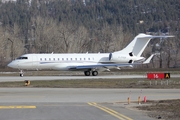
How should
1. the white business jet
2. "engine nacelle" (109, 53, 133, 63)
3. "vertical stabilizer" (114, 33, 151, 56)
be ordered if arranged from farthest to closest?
1. "vertical stabilizer" (114, 33, 151, 56)
2. "engine nacelle" (109, 53, 133, 63)
3. the white business jet

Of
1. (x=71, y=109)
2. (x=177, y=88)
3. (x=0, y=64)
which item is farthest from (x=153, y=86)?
(x=0, y=64)

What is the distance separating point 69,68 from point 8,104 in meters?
33.1

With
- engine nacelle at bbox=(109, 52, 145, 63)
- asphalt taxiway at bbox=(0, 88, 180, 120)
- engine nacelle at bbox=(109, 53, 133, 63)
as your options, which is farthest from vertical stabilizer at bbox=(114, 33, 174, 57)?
asphalt taxiway at bbox=(0, 88, 180, 120)

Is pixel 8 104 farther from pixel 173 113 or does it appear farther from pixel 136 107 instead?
pixel 173 113

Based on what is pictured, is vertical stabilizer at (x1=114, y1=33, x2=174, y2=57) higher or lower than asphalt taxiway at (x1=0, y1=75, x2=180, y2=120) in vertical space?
higher

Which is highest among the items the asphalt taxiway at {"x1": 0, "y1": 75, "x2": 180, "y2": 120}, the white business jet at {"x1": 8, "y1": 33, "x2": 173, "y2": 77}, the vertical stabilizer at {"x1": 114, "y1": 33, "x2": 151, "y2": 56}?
the vertical stabilizer at {"x1": 114, "y1": 33, "x2": 151, "y2": 56}

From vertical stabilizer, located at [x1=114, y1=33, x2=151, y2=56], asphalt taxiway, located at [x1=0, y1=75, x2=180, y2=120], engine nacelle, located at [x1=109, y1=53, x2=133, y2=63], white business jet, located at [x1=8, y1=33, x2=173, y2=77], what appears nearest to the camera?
asphalt taxiway, located at [x1=0, y1=75, x2=180, y2=120]

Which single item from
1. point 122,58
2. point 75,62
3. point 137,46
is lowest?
point 75,62

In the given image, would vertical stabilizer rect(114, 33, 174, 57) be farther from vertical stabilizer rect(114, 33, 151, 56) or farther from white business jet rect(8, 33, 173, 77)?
white business jet rect(8, 33, 173, 77)

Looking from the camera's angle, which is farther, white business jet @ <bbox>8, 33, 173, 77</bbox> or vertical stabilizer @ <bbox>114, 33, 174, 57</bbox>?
vertical stabilizer @ <bbox>114, 33, 174, 57</bbox>

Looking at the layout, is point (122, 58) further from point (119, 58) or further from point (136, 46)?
point (136, 46)

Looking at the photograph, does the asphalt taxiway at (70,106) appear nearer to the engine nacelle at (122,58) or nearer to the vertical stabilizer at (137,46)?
the engine nacelle at (122,58)

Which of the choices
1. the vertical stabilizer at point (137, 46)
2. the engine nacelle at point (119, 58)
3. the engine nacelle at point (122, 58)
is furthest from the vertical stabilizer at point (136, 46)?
the engine nacelle at point (119, 58)

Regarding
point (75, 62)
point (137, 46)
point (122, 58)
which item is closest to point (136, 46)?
point (137, 46)
